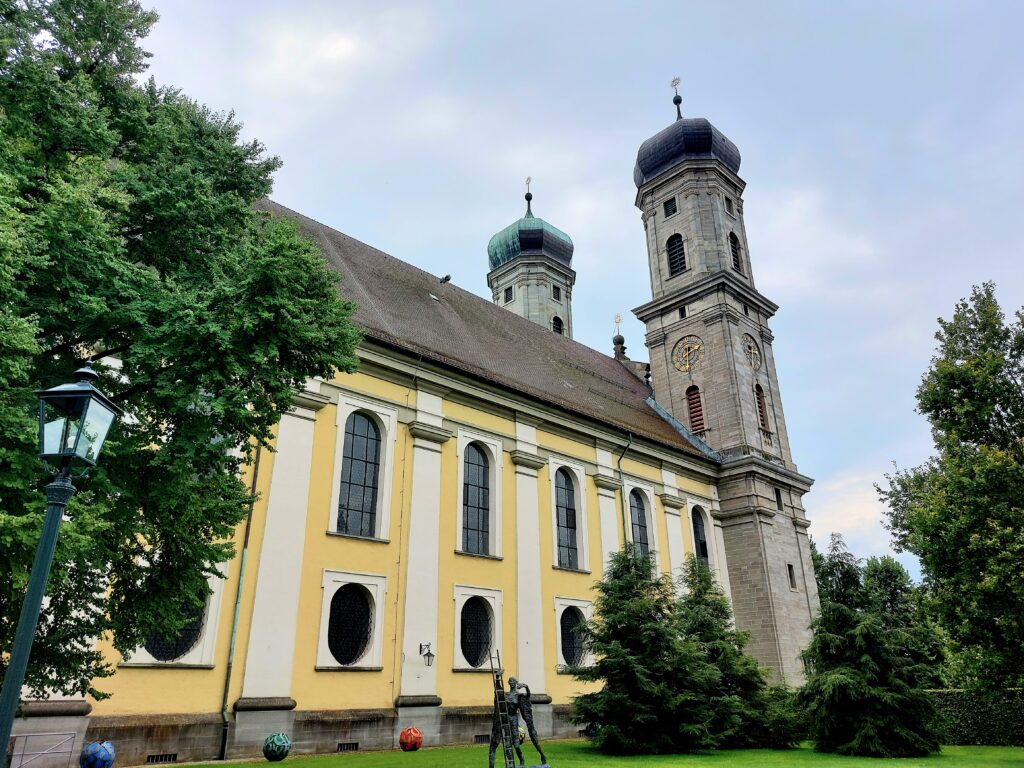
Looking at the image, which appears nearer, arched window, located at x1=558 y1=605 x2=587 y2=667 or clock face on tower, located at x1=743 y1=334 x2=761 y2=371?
arched window, located at x1=558 y1=605 x2=587 y2=667

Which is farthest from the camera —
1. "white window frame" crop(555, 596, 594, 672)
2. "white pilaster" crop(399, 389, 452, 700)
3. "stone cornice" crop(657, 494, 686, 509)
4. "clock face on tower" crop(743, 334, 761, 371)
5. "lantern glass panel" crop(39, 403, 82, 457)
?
"clock face on tower" crop(743, 334, 761, 371)

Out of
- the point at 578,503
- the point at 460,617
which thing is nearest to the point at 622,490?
the point at 578,503

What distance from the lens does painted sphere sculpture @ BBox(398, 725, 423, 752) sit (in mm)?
14570

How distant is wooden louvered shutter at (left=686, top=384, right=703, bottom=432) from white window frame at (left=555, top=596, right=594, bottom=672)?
1187cm

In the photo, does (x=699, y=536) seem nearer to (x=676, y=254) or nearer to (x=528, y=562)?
(x=528, y=562)

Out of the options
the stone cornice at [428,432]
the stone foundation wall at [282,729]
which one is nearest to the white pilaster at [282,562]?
the stone foundation wall at [282,729]

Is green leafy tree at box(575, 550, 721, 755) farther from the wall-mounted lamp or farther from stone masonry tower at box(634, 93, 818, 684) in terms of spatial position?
stone masonry tower at box(634, 93, 818, 684)

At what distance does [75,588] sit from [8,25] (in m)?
6.69

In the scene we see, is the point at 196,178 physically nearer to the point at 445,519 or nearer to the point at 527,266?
the point at 445,519

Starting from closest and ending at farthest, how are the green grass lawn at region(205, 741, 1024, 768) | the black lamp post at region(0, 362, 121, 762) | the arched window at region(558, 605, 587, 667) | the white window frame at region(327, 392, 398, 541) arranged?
the black lamp post at region(0, 362, 121, 762) → the green grass lawn at region(205, 741, 1024, 768) → the white window frame at region(327, 392, 398, 541) → the arched window at region(558, 605, 587, 667)

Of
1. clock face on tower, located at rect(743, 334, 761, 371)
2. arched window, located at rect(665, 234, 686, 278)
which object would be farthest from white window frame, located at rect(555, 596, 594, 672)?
arched window, located at rect(665, 234, 686, 278)

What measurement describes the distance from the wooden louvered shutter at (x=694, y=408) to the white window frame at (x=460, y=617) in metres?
14.6

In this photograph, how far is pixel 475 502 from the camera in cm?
1906

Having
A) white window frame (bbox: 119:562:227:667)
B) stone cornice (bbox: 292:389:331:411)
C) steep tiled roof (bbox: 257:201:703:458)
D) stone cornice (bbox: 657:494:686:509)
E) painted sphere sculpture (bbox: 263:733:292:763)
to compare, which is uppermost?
steep tiled roof (bbox: 257:201:703:458)
